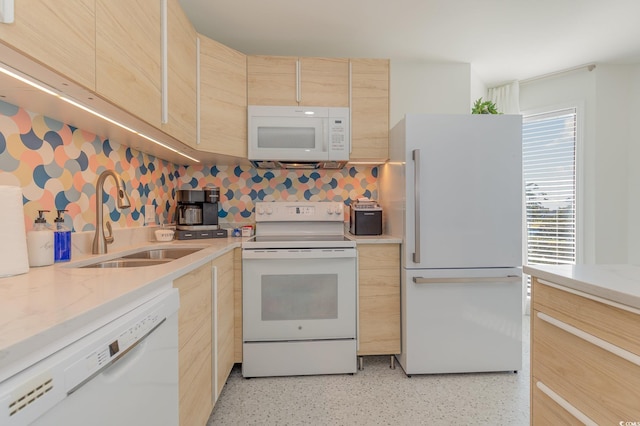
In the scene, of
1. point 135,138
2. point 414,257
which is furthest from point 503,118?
point 135,138

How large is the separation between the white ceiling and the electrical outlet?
132 cm

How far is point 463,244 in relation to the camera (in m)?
2.03

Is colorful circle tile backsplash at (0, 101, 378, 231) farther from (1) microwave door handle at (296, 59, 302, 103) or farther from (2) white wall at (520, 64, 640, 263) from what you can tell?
(2) white wall at (520, 64, 640, 263)

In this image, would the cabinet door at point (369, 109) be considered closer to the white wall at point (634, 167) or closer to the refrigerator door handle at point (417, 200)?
the refrigerator door handle at point (417, 200)

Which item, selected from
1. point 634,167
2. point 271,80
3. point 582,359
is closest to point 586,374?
point 582,359

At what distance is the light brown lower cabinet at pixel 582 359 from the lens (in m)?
0.78

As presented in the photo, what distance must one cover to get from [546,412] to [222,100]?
2259mm

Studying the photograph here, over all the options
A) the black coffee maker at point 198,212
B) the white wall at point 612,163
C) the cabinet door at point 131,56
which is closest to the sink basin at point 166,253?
the black coffee maker at point 198,212

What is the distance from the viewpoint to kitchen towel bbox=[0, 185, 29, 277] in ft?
3.06

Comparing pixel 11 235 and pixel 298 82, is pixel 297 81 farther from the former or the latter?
pixel 11 235

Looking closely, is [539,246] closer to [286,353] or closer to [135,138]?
[286,353]

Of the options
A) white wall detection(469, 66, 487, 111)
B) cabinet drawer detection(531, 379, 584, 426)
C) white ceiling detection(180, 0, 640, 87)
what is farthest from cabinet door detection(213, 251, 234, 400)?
white wall detection(469, 66, 487, 111)

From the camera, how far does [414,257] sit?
78.7 inches

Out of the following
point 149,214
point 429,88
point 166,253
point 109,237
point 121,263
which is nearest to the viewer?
point 121,263
